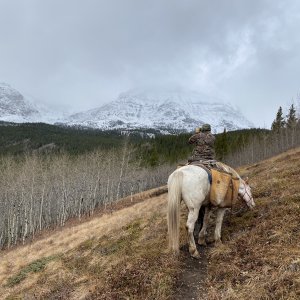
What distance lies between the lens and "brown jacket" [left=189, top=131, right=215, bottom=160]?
11.5 meters

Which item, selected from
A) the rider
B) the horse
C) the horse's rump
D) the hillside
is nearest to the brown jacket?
the rider

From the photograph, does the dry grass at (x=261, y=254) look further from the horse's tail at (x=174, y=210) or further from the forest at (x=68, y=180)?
the forest at (x=68, y=180)

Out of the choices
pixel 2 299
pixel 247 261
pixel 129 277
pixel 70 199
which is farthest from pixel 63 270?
pixel 70 199

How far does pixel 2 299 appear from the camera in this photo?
13062 mm

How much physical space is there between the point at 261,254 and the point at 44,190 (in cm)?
5586

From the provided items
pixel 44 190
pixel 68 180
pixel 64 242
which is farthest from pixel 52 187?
pixel 64 242

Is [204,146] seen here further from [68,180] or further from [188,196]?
[68,180]

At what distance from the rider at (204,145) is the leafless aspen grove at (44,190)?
44.5 m

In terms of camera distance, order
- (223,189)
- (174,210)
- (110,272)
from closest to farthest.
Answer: (174,210) → (110,272) → (223,189)

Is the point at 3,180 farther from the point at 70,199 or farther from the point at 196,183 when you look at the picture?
the point at 196,183

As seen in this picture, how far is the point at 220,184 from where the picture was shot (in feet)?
34.5

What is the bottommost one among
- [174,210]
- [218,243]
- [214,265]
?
[214,265]

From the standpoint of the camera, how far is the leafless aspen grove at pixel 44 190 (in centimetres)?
5412

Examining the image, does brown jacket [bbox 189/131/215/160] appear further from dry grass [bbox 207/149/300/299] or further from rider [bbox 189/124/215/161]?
dry grass [bbox 207/149/300/299]
